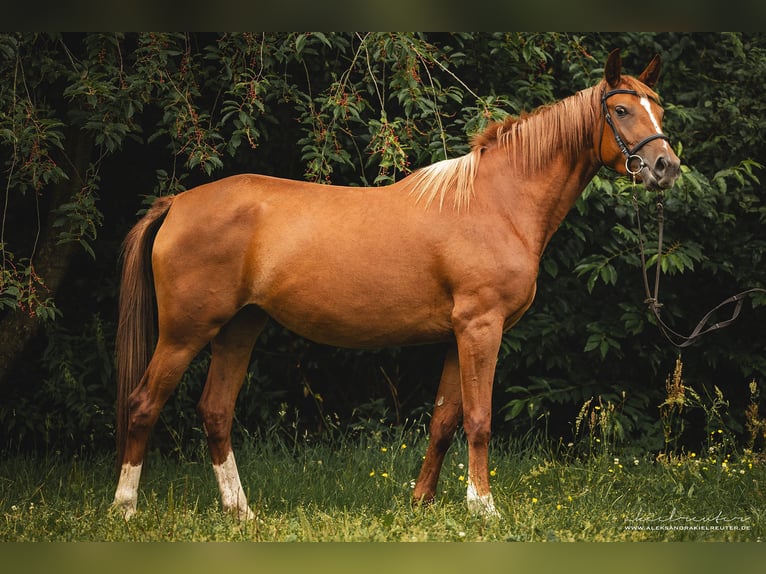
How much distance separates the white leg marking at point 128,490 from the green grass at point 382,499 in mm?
88

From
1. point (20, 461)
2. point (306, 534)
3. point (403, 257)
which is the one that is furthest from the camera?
point (20, 461)

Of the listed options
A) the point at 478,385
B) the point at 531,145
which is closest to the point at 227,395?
the point at 478,385

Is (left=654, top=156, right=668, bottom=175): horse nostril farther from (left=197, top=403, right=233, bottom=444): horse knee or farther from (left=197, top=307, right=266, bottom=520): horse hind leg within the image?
(left=197, top=403, right=233, bottom=444): horse knee

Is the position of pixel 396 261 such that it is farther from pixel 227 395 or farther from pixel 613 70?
pixel 613 70

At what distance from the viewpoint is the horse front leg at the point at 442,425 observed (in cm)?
472

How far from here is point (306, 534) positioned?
4.02 meters

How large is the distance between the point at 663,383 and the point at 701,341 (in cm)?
64

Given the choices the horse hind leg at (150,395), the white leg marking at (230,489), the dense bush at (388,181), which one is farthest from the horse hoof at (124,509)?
the dense bush at (388,181)

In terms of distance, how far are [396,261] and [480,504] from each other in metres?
1.39

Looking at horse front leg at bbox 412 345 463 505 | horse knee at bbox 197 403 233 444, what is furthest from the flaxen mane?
horse knee at bbox 197 403 233 444

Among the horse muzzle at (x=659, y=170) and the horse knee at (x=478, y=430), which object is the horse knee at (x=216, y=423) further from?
the horse muzzle at (x=659, y=170)

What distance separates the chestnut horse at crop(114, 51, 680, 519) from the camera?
14.5 feet
